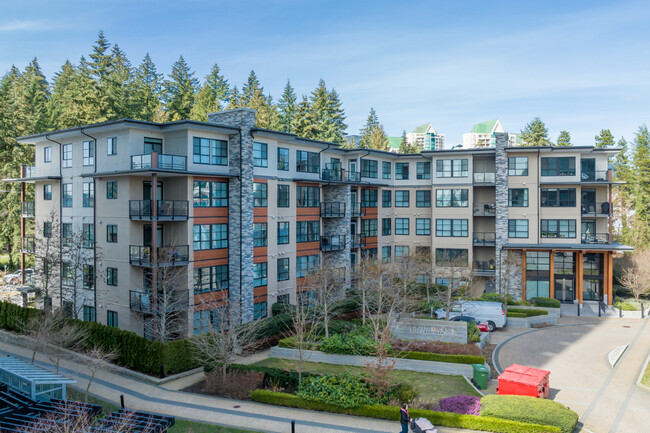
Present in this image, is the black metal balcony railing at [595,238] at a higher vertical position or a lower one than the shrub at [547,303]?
higher

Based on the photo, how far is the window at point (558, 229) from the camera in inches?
1737

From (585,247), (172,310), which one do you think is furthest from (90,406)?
(585,247)

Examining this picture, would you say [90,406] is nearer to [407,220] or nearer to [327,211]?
[327,211]

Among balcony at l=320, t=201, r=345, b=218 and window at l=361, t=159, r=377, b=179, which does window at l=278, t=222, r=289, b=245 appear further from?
window at l=361, t=159, r=377, b=179

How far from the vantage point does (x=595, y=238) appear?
145 feet

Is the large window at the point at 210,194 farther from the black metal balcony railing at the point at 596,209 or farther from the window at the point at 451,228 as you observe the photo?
the black metal balcony railing at the point at 596,209

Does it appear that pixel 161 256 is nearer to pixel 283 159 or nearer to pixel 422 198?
pixel 283 159

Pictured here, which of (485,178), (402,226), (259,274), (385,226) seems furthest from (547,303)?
(259,274)

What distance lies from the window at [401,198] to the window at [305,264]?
Answer: 13.7m

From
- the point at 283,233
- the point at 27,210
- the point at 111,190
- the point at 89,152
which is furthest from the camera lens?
the point at 27,210

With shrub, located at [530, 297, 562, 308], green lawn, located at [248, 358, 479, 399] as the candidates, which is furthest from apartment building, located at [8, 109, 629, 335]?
green lawn, located at [248, 358, 479, 399]

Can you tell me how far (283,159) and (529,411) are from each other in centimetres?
2435

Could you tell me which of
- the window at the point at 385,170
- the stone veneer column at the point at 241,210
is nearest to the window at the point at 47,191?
the stone veneer column at the point at 241,210

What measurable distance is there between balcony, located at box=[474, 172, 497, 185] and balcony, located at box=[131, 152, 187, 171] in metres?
27.8
